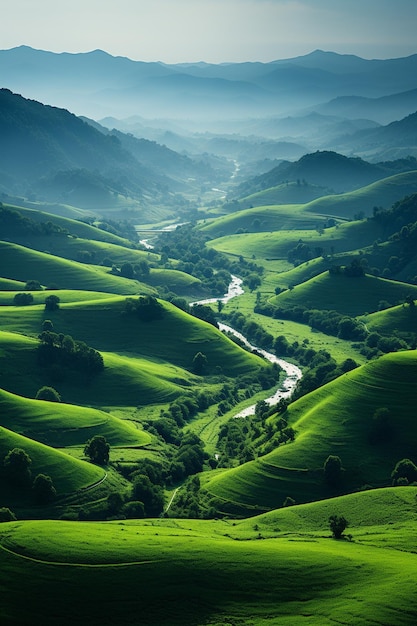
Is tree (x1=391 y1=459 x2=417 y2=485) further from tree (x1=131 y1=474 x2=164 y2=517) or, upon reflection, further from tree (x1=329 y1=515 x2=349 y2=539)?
tree (x1=131 y1=474 x2=164 y2=517)

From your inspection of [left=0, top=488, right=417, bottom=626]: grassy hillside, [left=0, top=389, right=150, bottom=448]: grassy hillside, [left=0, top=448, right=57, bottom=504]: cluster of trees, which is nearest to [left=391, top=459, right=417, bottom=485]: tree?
[left=0, top=488, right=417, bottom=626]: grassy hillside

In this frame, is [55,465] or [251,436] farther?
[251,436]

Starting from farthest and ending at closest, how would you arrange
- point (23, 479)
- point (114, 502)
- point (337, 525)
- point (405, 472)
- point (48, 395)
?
1. point (48, 395)
2. point (405, 472)
3. point (114, 502)
4. point (23, 479)
5. point (337, 525)

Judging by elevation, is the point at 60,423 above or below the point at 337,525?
above

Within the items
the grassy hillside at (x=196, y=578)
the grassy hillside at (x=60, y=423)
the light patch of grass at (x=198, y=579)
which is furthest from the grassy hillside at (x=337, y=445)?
the light patch of grass at (x=198, y=579)

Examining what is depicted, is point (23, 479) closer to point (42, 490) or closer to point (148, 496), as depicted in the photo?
point (42, 490)

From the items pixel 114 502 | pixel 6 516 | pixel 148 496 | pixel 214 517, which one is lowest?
pixel 214 517

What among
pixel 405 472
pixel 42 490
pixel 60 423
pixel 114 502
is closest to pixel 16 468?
pixel 42 490

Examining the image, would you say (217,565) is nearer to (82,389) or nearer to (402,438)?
(402,438)
